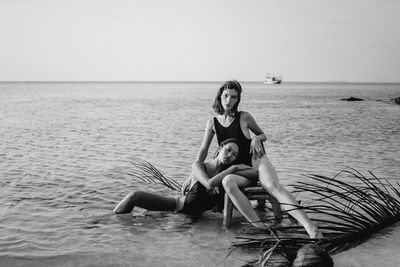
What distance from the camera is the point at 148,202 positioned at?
21.2ft

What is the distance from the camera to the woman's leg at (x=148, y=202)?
6469 millimetres

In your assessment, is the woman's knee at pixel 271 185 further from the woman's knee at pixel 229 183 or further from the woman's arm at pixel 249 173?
the woman's knee at pixel 229 183

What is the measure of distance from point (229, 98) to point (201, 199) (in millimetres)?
1596

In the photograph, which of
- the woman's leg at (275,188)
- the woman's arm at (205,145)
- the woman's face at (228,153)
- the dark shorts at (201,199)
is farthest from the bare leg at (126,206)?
the woman's leg at (275,188)

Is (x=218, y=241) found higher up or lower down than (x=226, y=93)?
lower down

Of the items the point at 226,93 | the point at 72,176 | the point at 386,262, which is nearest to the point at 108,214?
the point at 226,93

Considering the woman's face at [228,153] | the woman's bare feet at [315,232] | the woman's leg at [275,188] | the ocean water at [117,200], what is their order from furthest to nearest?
1. the woman's face at [228,153]
2. the woman's leg at [275,188]
3. the ocean water at [117,200]
4. the woman's bare feet at [315,232]

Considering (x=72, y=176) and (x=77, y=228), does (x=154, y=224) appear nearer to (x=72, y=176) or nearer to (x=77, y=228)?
(x=77, y=228)

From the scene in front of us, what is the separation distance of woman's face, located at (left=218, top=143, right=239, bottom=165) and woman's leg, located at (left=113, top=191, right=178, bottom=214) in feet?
4.04

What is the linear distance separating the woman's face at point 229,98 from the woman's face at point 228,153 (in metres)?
0.58

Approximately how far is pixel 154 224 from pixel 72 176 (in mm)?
4215

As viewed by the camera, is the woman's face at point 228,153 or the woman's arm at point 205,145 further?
the woman's arm at point 205,145

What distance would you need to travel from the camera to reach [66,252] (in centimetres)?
514

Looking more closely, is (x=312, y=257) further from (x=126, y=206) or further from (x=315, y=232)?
(x=126, y=206)
